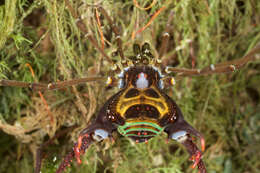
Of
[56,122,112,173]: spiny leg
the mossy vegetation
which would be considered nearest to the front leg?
[56,122,112,173]: spiny leg

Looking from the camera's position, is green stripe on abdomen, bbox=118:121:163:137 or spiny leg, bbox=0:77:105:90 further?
spiny leg, bbox=0:77:105:90

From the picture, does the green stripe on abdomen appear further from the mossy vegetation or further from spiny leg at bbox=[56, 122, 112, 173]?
the mossy vegetation

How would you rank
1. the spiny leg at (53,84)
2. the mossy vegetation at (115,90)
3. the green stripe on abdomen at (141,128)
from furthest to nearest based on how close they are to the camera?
1. the mossy vegetation at (115,90)
2. the spiny leg at (53,84)
3. the green stripe on abdomen at (141,128)

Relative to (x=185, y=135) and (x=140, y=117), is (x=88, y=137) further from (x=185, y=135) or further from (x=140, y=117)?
(x=185, y=135)

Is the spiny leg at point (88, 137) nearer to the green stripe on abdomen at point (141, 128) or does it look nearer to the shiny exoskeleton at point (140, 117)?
the shiny exoskeleton at point (140, 117)

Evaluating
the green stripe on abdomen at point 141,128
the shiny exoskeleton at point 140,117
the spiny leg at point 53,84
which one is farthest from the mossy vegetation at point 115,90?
the green stripe on abdomen at point 141,128

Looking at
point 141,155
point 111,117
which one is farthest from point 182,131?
point 141,155
